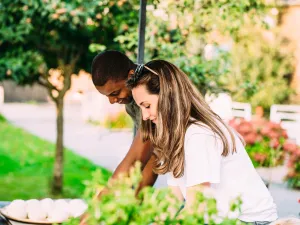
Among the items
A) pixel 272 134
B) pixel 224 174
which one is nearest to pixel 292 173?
pixel 272 134

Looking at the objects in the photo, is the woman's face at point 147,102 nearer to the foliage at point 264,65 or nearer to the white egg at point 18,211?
the white egg at point 18,211

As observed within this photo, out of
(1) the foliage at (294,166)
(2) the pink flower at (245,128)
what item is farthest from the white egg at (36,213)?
(2) the pink flower at (245,128)

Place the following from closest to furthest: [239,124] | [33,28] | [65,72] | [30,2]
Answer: [30,2], [33,28], [65,72], [239,124]

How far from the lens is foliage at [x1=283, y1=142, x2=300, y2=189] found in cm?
618

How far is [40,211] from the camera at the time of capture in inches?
74.0

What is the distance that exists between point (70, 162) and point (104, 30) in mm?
3322

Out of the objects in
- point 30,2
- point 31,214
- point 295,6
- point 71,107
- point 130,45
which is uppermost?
point 295,6

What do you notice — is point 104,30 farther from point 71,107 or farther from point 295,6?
point 71,107

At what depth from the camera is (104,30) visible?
15.8 feet

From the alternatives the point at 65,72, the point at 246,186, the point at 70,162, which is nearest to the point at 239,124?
the point at 70,162

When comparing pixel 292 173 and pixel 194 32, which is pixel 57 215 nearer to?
pixel 194 32

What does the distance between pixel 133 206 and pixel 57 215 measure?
97 centimetres

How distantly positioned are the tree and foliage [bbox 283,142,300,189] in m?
2.59

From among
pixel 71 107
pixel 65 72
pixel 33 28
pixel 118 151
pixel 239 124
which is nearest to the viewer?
pixel 33 28
